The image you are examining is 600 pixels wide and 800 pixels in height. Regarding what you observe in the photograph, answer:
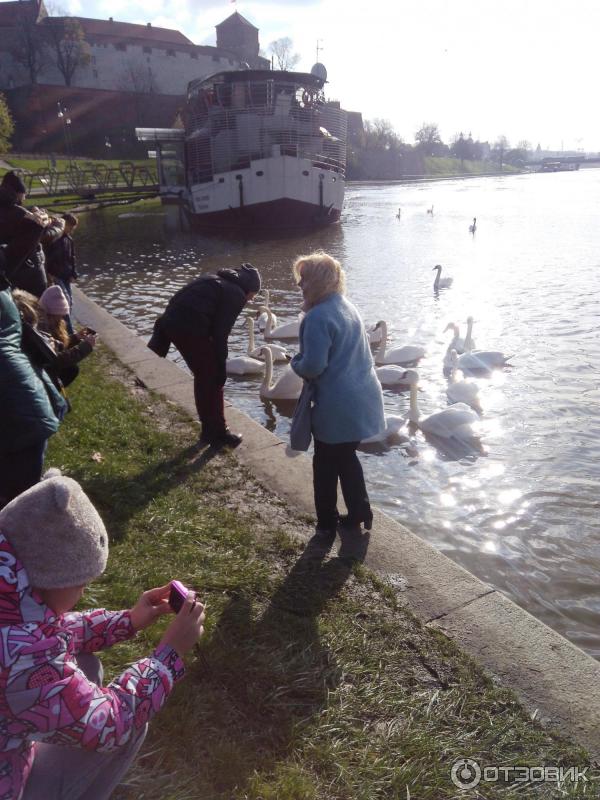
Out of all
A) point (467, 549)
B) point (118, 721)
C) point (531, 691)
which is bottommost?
point (467, 549)

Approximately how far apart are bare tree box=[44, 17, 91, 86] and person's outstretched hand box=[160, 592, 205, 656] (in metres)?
73.0

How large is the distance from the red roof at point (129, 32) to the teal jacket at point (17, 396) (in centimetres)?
7749

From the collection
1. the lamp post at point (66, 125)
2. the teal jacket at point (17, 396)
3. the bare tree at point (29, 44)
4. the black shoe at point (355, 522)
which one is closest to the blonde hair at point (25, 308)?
the teal jacket at point (17, 396)

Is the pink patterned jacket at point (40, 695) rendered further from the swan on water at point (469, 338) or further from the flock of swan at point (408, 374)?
the swan on water at point (469, 338)

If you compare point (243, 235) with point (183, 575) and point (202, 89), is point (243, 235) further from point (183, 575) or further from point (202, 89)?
point (183, 575)

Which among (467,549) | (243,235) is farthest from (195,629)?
(243,235)

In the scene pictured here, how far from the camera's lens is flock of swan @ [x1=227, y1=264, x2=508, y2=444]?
256 inches

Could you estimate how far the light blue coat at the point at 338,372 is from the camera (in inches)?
134

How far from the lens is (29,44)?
61.0 m

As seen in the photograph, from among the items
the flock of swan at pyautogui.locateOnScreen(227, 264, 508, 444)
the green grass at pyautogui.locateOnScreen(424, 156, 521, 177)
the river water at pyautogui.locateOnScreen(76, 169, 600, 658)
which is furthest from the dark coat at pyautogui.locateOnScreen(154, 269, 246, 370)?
the green grass at pyautogui.locateOnScreen(424, 156, 521, 177)

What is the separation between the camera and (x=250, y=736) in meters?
2.34

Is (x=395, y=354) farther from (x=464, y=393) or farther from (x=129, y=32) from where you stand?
(x=129, y=32)

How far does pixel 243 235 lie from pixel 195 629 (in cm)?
2480

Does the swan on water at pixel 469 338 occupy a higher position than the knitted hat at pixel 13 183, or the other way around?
the knitted hat at pixel 13 183
